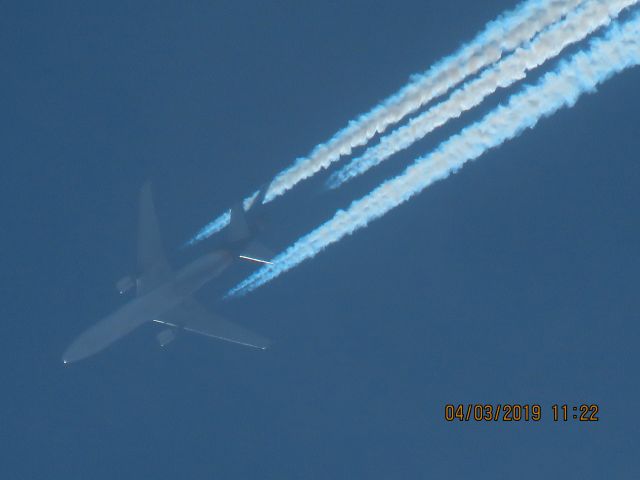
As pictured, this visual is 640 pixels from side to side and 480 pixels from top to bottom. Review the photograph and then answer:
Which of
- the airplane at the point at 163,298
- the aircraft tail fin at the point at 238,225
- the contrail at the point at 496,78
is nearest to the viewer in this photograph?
the contrail at the point at 496,78

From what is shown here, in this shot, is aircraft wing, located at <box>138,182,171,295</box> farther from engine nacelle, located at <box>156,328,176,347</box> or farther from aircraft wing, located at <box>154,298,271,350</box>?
engine nacelle, located at <box>156,328,176,347</box>

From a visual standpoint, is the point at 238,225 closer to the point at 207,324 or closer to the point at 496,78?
the point at 207,324

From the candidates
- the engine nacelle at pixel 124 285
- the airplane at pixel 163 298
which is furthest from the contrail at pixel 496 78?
the engine nacelle at pixel 124 285

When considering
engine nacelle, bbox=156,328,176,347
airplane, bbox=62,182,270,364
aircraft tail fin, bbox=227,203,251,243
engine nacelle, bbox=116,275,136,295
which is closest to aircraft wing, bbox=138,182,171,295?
airplane, bbox=62,182,270,364

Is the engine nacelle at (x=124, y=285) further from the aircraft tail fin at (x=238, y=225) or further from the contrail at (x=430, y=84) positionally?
the aircraft tail fin at (x=238, y=225)

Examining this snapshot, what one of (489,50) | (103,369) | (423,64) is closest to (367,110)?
(423,64)

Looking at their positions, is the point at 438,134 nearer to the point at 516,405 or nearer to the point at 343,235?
the point at 343,235
